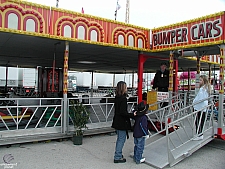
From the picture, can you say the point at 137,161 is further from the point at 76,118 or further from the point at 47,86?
the point at 47,86

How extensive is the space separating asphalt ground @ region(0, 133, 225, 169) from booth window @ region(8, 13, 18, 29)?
276 cm

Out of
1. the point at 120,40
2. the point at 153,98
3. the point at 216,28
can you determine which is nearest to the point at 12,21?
the point at 120,40

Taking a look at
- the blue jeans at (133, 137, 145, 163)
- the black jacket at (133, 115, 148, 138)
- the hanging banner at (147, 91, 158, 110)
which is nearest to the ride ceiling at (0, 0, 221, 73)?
the hanging banner at (147, 91, 158, 110)

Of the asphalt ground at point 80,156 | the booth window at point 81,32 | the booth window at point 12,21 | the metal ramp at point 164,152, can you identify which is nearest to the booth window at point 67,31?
the booth window at point 81,32

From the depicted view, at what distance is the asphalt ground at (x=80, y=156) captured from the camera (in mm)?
4176

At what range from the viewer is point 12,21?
4949 mm

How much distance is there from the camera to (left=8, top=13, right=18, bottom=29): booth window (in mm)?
4927

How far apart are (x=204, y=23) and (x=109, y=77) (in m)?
22.7

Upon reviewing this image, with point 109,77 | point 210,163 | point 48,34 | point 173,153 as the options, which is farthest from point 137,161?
point 109,77

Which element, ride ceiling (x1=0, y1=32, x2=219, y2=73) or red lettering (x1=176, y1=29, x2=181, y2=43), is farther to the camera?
red lettering (x1=176, y1=29, x2=181, y2=43)

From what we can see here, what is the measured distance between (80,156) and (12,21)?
10.9 ft

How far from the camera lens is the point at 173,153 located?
14.6 ft

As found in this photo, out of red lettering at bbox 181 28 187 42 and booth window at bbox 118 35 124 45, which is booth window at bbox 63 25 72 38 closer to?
booth window at bbox 118 35 124 45

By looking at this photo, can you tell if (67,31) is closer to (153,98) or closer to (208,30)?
(153,98)
